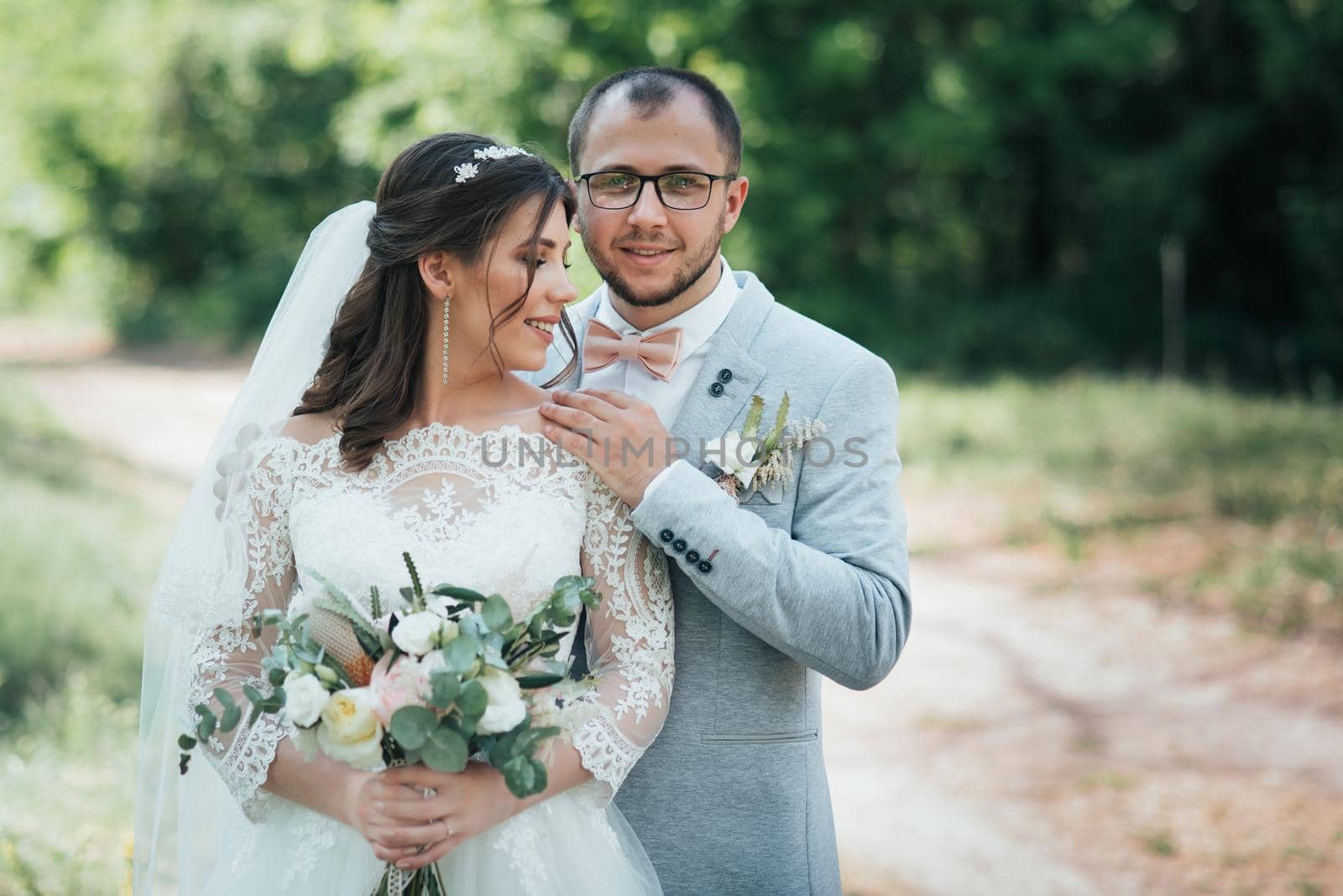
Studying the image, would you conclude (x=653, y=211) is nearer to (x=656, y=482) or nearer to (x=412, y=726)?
(x=656, y=482)

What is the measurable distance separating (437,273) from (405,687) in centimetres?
95

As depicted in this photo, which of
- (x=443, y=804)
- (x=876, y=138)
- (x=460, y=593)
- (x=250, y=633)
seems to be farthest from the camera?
(x=876, y=138)

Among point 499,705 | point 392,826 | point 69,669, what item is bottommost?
point 69,669

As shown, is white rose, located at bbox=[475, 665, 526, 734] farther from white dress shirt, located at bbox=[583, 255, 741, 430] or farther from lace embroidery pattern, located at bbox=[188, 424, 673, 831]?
white dress shirt, located at bbox=[583, 255, 741, 430]

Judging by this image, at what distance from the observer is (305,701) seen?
2.07m

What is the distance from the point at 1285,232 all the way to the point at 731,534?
17.2 meters

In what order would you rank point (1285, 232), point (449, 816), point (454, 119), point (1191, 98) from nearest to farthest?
point (449, 816) < point (454, 119) < point (1285, 232) < point (1191, 98)

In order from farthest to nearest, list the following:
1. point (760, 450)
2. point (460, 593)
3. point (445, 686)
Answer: point (760, 450)
point (460, 593)
point (445, 686)

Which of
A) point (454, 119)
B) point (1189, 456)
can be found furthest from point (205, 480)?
point (454, 119)

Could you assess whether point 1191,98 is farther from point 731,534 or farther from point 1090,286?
point 731,534

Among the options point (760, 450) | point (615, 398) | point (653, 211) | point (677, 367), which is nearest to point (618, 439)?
point (615, 398)

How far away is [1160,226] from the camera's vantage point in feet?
58.7

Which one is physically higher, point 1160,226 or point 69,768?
point 1160,226

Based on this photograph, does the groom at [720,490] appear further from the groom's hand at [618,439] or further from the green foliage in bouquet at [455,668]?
the green foliage in bouquet at [455,668]
